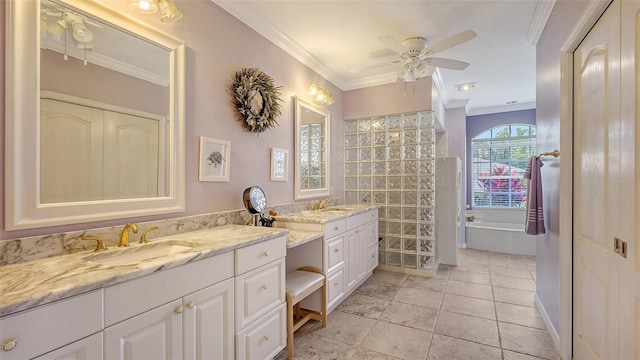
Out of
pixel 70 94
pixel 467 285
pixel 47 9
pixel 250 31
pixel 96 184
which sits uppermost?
pixel 250 31

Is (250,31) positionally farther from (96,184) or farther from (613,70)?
(613,70)

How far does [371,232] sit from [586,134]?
228 cm

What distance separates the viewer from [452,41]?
238 centimetres

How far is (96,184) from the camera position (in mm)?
1478

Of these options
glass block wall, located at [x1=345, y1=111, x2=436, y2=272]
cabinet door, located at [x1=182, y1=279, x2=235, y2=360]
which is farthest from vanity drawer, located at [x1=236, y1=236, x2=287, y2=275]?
glass block wall, located at [x1=345, y1=111, x2=436, y2=272]

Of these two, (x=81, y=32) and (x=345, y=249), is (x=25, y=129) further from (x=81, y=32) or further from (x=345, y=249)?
(x=345, y=249)

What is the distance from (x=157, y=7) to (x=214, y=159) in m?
0.97

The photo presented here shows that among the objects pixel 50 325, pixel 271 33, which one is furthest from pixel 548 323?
pixel 271 33

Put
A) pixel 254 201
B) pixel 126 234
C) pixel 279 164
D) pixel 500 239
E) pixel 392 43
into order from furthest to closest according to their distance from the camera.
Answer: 1. pixel 500 239
2. pixel 279 164
3. pixel 392 43
4. pixel 254 201
5. pixel 126 234

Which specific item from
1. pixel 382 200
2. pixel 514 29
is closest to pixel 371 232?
pixel 382 200

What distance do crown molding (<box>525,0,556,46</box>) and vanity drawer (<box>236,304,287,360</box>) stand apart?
2981mm

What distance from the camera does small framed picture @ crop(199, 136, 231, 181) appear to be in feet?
6.60

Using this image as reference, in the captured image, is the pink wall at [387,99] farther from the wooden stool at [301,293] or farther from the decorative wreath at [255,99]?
the wooden stool at [301,293]

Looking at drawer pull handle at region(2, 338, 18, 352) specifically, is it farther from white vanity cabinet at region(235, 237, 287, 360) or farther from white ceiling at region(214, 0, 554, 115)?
white ceiling at region(214, 0, 554, 115)
